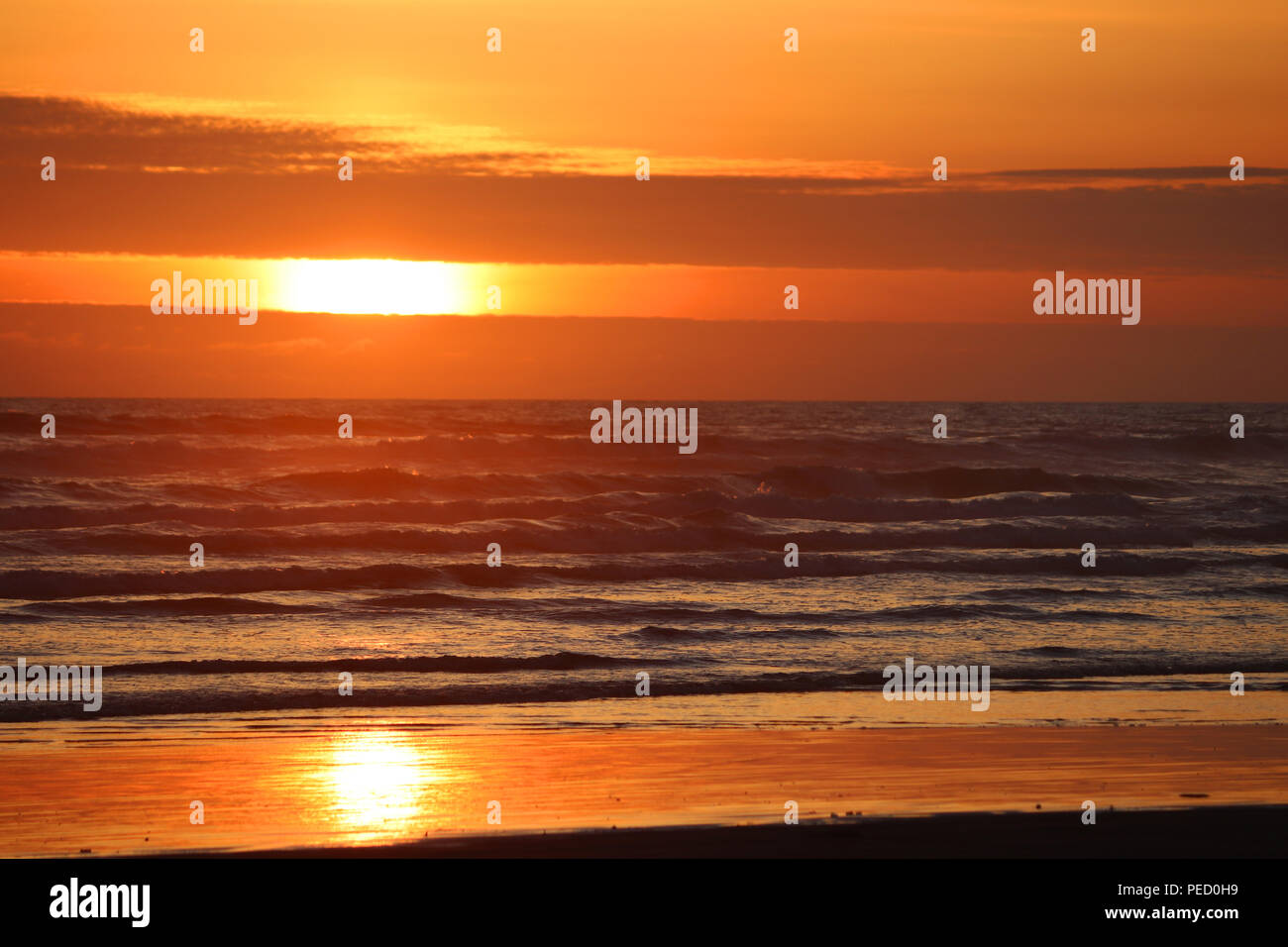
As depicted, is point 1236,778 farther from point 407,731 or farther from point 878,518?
point 878,518

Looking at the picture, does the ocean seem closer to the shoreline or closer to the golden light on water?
the golden light on water

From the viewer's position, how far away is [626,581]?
2395 centimetres

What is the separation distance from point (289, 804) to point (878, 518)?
97.6ft

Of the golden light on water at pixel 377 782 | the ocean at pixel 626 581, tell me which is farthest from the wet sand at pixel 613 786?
the ocean at pixel 626 581

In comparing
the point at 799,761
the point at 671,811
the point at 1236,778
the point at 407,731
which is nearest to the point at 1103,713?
the point at 1236,778

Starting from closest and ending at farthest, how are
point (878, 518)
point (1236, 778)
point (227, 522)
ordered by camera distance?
point (1236, 778), point (227, 522), point (878, 518)

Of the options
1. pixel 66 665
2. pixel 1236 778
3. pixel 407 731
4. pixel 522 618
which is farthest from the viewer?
pixel 522 618

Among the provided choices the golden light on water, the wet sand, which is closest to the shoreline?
the wet sand

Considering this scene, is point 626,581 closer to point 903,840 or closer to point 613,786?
point 613,786

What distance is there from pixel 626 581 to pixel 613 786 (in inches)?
552

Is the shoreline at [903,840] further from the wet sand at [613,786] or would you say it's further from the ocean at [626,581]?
the ocean at [626,581]

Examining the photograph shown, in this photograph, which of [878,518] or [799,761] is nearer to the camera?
[799,761]

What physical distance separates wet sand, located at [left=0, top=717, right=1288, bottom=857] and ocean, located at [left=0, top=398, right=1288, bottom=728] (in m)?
0.85

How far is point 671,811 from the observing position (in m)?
9.23
